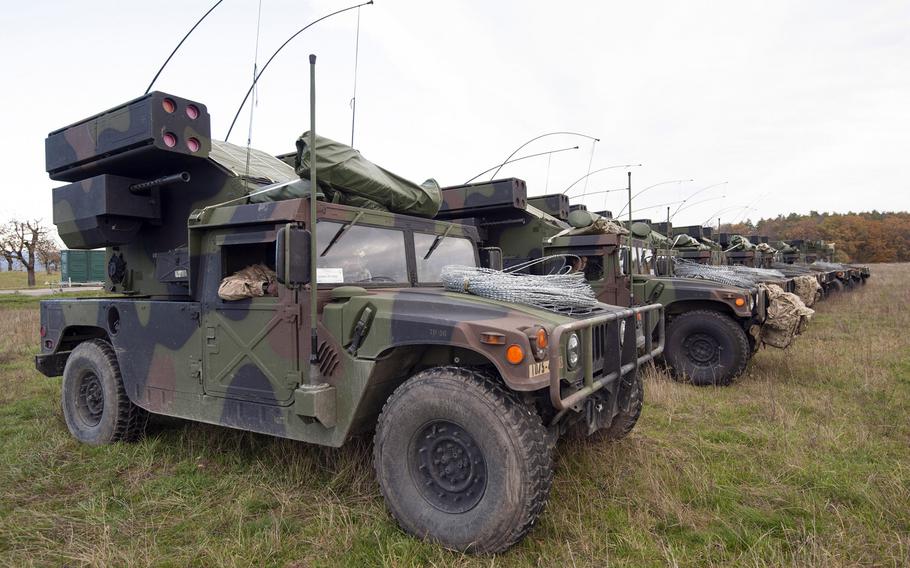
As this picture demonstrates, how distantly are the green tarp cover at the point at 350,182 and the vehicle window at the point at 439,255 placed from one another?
0.32m

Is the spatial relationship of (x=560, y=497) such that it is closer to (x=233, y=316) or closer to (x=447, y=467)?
(x=447, y=467)

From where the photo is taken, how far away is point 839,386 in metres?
6.16

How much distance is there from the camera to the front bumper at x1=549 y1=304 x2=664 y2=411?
2693 mm

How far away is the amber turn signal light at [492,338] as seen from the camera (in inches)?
106

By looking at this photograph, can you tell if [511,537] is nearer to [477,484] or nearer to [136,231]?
[477,484]

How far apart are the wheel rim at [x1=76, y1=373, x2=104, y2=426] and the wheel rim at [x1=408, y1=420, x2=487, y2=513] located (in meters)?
3.16

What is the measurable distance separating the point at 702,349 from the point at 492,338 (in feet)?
16.4

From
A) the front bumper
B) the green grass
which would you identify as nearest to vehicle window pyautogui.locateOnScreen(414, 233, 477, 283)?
the front bumper

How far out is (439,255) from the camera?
4.31 m

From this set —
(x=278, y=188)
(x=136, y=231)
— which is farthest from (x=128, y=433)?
(x=278, y=188)

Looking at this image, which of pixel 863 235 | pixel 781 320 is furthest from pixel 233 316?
pixel 863 235

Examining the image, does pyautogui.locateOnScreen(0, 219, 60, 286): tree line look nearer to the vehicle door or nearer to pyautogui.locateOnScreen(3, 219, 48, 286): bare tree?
pyautogui.locateOnScreen(3, 219, 48, 286): bare tree

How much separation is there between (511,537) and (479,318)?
102 centimetres

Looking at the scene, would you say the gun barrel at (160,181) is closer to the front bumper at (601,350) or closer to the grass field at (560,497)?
the grass field at (560,497)
